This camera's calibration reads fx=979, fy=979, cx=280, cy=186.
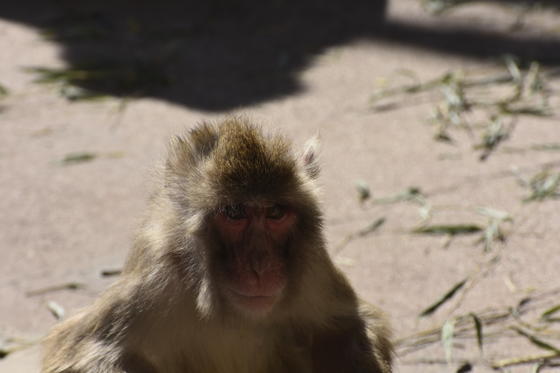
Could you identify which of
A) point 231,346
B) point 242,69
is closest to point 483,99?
point 242,69

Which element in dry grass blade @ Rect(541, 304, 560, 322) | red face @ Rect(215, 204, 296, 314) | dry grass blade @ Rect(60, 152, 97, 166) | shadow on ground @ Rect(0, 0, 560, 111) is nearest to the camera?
red face @ Rect(215, 204, 296, 314)

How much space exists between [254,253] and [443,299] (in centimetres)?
177

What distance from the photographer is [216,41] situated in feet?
32.7

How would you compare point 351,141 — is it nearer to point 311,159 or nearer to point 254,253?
point 311,159

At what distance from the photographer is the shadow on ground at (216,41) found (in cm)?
872

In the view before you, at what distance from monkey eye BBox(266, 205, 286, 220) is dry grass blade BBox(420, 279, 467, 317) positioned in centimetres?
154

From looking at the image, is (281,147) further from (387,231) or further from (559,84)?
(559,84)

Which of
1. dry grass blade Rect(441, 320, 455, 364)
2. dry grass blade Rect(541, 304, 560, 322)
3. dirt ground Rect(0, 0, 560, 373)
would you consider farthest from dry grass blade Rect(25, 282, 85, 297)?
dry grass blade Rect(541, 304, 560, 322)

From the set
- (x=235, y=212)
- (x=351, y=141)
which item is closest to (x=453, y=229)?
(x=351, y=141)

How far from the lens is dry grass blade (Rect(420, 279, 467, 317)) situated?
492 cm

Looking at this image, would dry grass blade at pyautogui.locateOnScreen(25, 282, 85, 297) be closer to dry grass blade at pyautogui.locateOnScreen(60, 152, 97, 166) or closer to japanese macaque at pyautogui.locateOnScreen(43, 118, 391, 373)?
japanese macaque at pyautogui.locateOnScreen(43, 118, 391, 373)

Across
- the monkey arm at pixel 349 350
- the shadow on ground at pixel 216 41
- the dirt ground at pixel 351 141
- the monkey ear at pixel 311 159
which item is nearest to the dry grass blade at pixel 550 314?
the dirt ground at pixel 351 141

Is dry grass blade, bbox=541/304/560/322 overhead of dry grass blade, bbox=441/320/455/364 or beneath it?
overhead

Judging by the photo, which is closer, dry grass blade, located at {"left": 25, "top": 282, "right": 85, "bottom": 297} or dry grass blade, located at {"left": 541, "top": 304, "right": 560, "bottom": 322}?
dry grass blade, located at {"left": 541, "top": 304, "right": 560, "bottom": 322}
